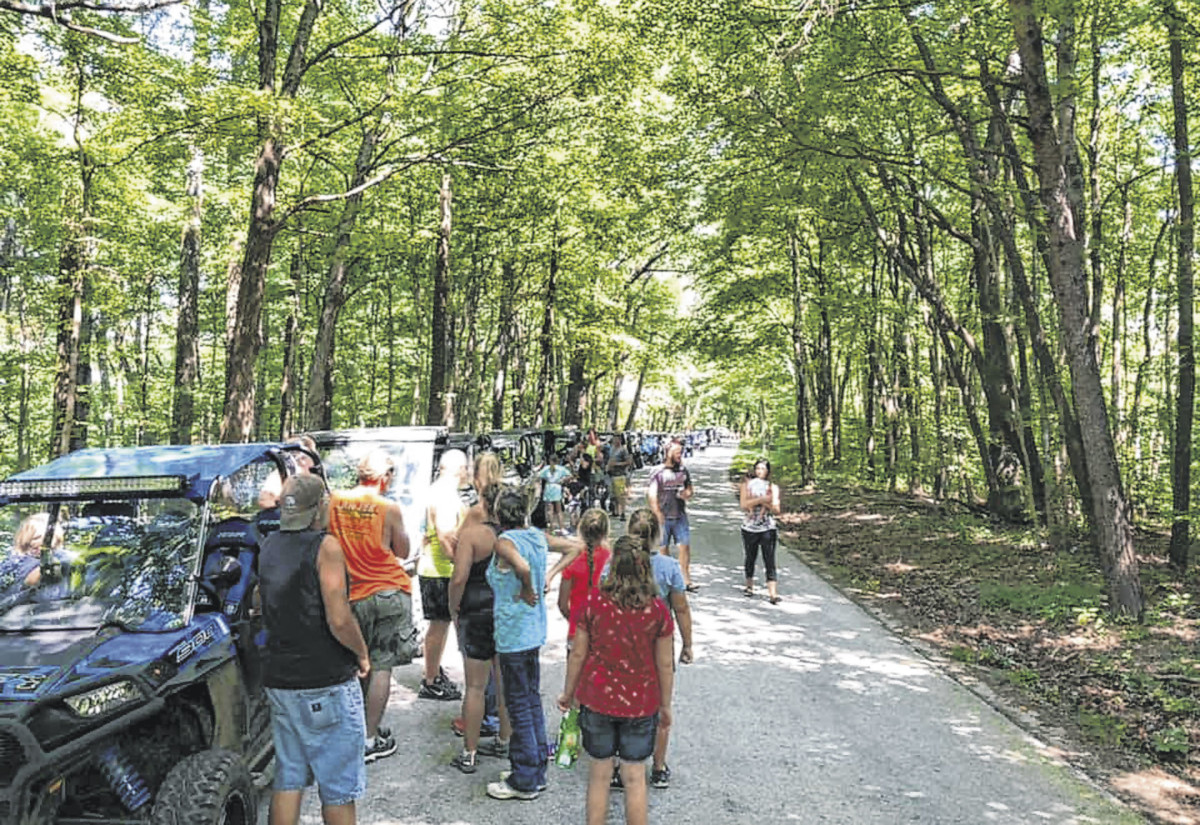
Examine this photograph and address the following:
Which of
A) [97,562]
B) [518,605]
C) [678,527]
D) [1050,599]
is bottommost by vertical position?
[1050,599]

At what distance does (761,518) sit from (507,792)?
21.8 feet

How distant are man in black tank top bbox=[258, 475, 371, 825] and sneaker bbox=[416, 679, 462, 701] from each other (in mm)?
2864

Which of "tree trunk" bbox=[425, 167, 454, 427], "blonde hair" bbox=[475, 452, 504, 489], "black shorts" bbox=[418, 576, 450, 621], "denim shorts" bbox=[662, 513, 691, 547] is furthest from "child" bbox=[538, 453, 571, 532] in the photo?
"blonde hair" bbox=[475, 452, 504, 489]

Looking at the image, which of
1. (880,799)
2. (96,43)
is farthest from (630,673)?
(96,43)

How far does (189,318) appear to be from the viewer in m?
18.6

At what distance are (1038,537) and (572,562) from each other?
11.5 meters

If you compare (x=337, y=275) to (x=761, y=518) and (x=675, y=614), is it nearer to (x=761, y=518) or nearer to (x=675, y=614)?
(x=761, y=518)

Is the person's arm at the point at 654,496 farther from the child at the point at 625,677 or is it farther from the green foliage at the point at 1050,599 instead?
the child at the point at 625,677

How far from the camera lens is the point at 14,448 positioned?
2942 centimetres

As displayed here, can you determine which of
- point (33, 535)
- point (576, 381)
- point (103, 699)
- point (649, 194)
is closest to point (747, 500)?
point (33, 535)

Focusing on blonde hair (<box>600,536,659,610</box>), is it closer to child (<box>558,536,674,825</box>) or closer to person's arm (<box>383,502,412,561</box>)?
child (<box>558,536,674,825</box>)

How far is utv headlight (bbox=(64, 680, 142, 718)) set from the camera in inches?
127

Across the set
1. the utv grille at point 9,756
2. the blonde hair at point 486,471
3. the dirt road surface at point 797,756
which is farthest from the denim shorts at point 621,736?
the utv grille at point 9,756

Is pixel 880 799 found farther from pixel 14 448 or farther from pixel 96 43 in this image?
pixel 14 448
